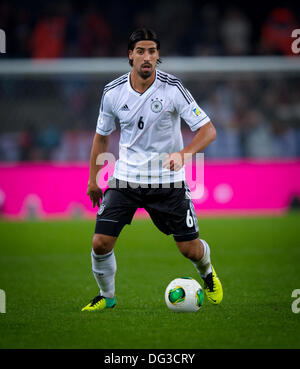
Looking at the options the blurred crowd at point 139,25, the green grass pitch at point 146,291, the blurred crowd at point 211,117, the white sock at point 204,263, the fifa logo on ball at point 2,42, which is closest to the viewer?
the green grass pitch at point 146,291

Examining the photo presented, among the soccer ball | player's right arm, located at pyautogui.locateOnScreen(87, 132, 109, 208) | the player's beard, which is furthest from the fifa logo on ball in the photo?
the soccer ball

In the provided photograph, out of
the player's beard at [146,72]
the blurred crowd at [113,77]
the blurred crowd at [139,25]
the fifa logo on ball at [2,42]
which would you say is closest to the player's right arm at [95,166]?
the player's beard at [146,72]

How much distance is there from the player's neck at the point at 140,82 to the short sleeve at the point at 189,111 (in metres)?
0.24

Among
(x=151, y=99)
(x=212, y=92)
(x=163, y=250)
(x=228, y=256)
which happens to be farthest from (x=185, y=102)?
(x=212, y=92)

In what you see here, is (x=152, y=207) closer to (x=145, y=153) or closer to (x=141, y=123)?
(x=145, y=153)

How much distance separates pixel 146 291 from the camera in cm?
702

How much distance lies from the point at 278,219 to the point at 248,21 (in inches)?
259

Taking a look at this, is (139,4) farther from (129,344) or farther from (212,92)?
(129,344)

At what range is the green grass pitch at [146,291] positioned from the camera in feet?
16.1

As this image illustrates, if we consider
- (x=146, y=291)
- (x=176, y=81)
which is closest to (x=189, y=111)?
(x=176, y=81)

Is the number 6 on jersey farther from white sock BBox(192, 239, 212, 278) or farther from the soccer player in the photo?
white sock BBox(192, 239, 212, 278)

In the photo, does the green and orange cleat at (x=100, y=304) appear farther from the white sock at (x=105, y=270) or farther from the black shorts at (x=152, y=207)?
the black shorts at (x=152, y=207)

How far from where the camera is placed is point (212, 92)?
54.4 ft

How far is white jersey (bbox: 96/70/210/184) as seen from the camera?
587 centimetres
